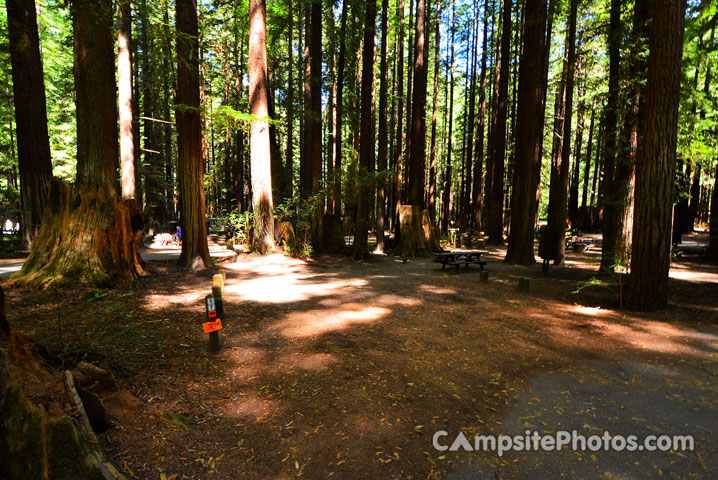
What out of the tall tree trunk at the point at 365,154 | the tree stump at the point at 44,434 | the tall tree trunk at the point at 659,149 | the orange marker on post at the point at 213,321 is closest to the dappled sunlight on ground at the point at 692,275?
the tall tree trunk at the point at 659,149

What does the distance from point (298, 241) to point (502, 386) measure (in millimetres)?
10608

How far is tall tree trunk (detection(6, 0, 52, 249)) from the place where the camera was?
10.8m

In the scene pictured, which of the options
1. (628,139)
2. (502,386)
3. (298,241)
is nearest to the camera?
(502,386)

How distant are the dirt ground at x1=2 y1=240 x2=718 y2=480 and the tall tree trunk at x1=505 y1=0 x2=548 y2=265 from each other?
470 centimetres

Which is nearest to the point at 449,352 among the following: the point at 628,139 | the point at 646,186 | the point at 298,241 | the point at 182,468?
the point at 182,468

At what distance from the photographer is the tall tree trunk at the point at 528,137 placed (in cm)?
1198

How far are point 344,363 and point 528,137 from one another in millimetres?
11266

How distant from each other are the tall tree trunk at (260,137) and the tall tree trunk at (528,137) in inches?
349

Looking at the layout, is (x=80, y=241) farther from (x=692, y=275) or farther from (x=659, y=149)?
(x=692, y=275)

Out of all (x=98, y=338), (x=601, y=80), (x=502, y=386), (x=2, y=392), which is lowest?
(x=502, y=386)

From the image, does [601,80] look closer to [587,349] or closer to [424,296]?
[424,296]

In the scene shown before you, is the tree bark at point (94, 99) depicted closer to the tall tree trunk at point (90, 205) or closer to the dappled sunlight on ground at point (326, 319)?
the tall tree trunk at point (90, 205)

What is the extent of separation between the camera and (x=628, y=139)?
31.7 ft

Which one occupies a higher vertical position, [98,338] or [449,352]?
[98,338]
